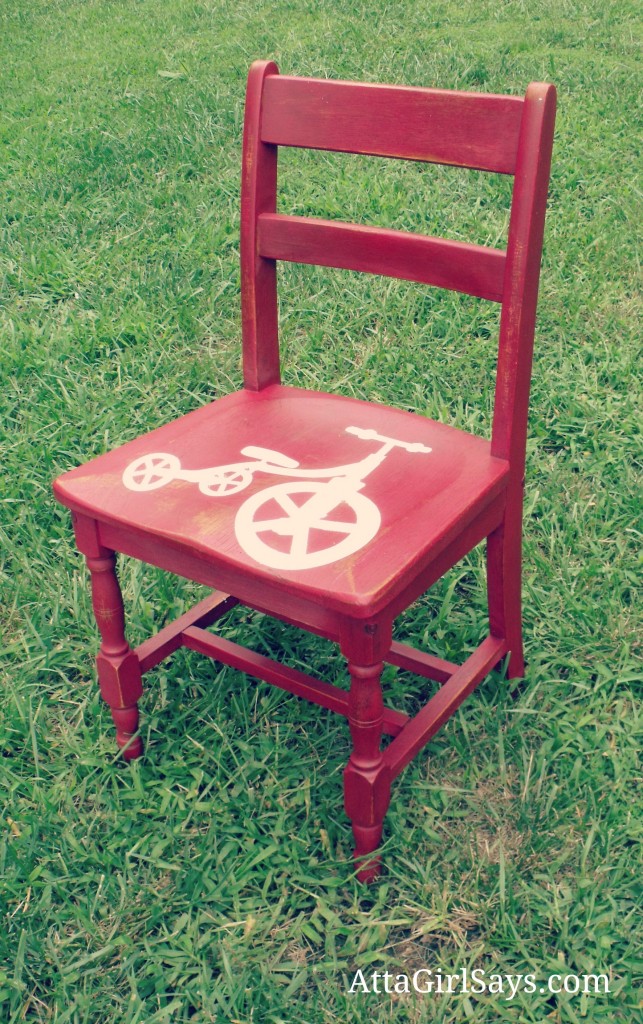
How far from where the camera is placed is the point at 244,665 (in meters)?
2.01

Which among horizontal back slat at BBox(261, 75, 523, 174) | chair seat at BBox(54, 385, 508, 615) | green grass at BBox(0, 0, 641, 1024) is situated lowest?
green grass at BBox(0, 0, 641, 1024)

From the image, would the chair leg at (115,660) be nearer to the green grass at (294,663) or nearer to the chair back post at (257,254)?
the green grass at (294,663)

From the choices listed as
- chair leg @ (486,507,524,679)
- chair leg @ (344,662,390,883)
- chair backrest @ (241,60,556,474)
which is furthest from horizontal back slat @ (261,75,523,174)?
chair leg @ (344,662,390,883)

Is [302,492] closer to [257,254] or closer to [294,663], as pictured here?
[257,254]

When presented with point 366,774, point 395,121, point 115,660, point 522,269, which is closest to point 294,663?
point 115,660

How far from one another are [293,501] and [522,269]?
21.3 inches

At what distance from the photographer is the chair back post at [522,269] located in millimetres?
1584

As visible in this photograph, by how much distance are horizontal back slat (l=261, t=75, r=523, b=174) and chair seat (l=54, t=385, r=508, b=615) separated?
1.62ft

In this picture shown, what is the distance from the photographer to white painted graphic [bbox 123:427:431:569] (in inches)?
61.2

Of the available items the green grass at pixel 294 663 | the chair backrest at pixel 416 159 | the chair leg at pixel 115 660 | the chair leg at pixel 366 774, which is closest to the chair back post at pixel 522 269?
the chair backrest at pixel 416 159

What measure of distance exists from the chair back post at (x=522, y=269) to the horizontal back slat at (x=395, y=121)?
0.04 m

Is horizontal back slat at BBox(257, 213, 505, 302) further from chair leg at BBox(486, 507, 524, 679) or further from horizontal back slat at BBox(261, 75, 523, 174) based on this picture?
chair leg at BBox(486, 507, 524, 679)

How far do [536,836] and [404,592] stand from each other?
1.86 ft

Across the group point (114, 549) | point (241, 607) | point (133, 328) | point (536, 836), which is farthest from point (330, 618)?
point (133, 328)
